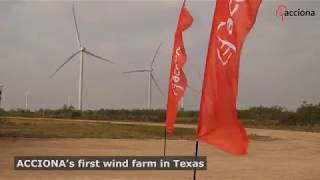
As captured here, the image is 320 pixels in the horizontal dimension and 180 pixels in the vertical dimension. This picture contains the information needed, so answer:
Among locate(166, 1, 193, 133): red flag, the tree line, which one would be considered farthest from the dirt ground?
the tree line

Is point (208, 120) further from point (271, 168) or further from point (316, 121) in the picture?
point (316, 121)

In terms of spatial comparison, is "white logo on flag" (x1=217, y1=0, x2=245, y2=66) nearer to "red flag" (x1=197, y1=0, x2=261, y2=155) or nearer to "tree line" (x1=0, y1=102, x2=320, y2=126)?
"red flag" (x1=197, y1=0, x2=261, y2=155)

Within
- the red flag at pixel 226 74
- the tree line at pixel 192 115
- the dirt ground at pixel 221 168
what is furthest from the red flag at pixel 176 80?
the tree line at pixel 192 115

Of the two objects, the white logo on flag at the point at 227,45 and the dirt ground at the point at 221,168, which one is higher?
the white logo on flag at the point at 227,45

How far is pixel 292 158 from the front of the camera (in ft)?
79.7

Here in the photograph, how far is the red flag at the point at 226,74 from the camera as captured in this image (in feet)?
22.7

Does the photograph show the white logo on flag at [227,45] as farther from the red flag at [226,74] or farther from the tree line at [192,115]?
the tree line at [192,115]

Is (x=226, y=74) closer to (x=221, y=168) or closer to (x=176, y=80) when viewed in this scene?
(x=176, y=80)

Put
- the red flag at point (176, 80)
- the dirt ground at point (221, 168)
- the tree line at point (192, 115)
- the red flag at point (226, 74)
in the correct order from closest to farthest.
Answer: the red flag at point (226, 74) < the red flag at point (176, 80) < the dirt ground at point (221, 168) < the tree line at point (192, 115)

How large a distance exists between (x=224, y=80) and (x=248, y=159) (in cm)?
1671

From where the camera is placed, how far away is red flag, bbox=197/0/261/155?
272 inches

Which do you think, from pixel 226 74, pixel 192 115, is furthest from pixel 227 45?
pixel 192 115

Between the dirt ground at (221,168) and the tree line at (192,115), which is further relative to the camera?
the tree line at (192,115)

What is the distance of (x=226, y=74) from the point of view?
273 inches
